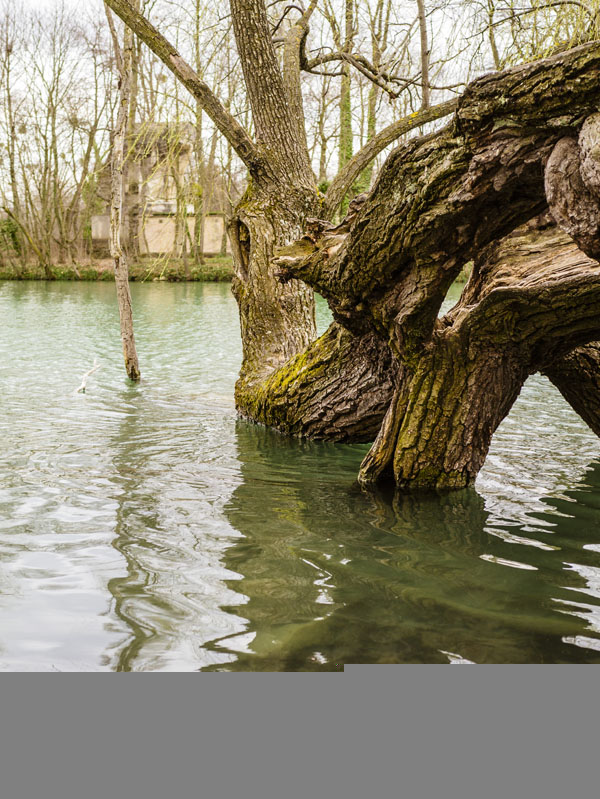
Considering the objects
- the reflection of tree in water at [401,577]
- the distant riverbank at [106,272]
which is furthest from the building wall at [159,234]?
the reflection of tree in water at [401,577]

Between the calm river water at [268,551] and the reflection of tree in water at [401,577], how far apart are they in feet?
0.04

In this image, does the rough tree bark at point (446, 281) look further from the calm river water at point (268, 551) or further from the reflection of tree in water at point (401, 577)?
the reflection of tree in water at point (401, 577)

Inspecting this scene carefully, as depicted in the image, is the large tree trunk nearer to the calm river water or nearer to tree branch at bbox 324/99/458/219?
the calm river water

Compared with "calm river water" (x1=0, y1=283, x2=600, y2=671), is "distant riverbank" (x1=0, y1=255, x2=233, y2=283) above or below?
above

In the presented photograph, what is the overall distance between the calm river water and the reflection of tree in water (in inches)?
0.4

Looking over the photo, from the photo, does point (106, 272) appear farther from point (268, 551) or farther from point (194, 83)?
point (268, 551)

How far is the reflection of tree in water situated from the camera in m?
2.92

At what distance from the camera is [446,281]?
459 centimetres

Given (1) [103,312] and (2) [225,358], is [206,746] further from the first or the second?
(1) [103,312]

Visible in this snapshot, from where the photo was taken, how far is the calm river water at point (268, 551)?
9.68 ft

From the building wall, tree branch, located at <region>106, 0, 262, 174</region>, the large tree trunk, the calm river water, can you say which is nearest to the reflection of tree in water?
the calm river water

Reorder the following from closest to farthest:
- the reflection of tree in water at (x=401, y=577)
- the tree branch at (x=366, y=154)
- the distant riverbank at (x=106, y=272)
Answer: the reflection of tree in water at (x=401, y=577)
the tree branch at (x=366, y=154)
the distant riverbank at (x=106, y=272)

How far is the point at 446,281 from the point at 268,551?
186cm

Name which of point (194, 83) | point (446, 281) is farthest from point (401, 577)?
point (194, 83)
